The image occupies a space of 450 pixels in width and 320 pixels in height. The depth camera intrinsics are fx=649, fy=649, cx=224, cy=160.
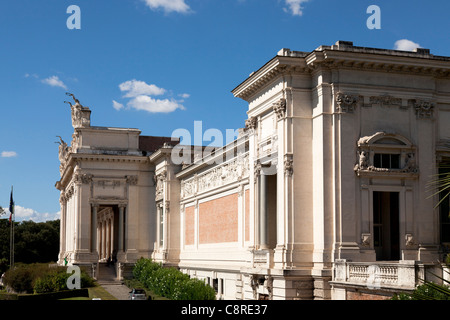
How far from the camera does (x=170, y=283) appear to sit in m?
41.5

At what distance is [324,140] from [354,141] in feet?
4.07

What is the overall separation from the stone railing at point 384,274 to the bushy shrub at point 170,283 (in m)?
13.2

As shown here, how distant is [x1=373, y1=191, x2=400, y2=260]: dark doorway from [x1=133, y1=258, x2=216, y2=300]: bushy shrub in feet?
37.5

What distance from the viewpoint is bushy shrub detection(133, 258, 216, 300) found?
120 ft

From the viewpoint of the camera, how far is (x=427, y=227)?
87.2 ft

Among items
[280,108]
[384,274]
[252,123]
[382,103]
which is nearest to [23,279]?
[252,123]

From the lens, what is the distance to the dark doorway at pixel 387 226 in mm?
28031

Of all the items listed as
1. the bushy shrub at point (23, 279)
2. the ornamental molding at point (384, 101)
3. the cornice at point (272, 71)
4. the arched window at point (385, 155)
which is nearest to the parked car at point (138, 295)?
the bushy shrub at point (23, 279)

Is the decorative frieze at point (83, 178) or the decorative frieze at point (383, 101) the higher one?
the decorative frieze at point (383, 101)

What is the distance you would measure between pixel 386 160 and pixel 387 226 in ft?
11.0

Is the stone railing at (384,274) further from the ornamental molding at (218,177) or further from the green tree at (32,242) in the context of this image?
the green tree at (32,242)

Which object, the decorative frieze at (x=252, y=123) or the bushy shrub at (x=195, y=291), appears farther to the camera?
the bushy shrub at (x=195, y=291)

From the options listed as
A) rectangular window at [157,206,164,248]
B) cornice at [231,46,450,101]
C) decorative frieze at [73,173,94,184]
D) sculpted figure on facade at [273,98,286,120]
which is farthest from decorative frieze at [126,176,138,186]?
sculpted figure on facade at [273,98,286,120]
